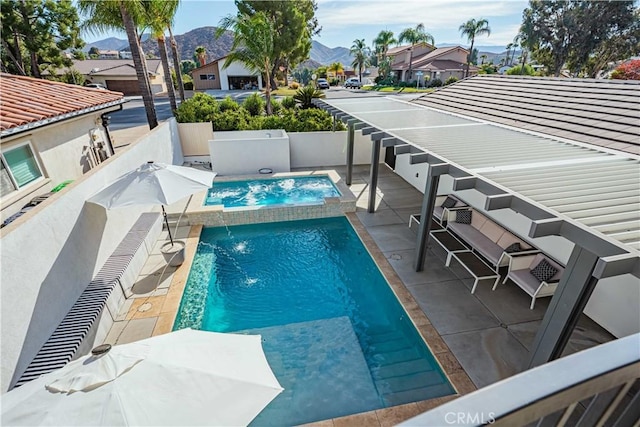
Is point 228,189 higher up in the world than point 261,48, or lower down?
lower down

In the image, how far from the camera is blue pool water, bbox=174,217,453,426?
5.46 m

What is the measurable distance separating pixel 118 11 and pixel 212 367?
16.6m

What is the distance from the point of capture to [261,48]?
1781 centimetres

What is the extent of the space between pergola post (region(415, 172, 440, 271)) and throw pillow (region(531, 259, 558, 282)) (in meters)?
2.36

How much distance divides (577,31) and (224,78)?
46966 mm

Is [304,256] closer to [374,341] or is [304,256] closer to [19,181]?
[374,341]

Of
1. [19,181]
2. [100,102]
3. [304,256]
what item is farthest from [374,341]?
[100,102]

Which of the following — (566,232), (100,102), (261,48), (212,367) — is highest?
(261,48)

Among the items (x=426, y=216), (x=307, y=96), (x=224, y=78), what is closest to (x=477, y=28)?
(x=224, y=78)

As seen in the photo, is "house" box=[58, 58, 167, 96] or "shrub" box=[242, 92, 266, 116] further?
"house" box=[58, 58, 167, 96]

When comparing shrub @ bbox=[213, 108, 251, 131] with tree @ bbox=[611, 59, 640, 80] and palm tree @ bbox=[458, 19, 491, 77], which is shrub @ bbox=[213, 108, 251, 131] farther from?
palm tree @ bbox=[458, 19, 491, 77]

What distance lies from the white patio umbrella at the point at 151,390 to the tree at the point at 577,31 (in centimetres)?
5108

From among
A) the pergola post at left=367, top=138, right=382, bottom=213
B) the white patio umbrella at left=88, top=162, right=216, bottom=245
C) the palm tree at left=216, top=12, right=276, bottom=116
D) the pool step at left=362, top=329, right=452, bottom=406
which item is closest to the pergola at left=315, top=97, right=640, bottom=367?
the pergola post at left=367, top=138, right=382, bottom=213

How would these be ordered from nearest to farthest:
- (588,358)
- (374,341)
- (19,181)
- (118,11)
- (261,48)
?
(588,358) → (374,341) → (19,181) → (118,11) → (261,48)
